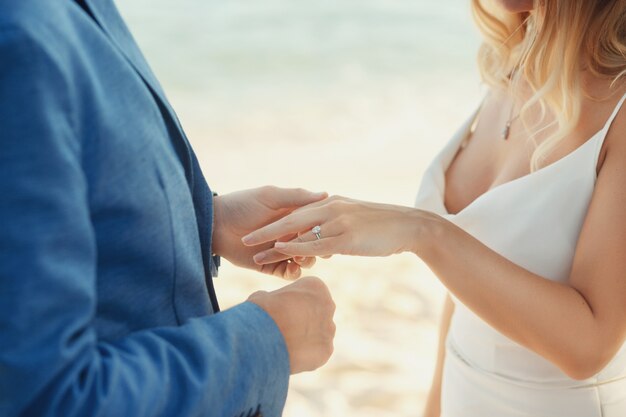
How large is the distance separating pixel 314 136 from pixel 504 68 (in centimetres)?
577

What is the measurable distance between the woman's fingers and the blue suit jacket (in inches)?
10.4

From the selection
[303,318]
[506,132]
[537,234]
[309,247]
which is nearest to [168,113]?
[303,318]

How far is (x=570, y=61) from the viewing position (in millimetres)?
1765

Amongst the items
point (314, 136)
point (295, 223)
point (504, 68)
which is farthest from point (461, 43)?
point (295, 223)

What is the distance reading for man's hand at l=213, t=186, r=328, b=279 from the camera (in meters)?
1.50

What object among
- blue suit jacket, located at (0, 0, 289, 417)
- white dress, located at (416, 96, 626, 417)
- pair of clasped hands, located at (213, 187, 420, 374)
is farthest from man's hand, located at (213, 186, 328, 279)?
white dress, located at (416, 96, 626, 417)

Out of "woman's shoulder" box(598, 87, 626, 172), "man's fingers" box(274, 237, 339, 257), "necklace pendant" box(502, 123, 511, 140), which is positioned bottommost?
"necklace pendant" box(502, 123, 511, 140)

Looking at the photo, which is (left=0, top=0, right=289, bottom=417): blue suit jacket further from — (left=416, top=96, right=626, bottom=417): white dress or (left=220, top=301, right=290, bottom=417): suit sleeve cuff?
(left=416, top=96, right=626, bottom=417): white dress

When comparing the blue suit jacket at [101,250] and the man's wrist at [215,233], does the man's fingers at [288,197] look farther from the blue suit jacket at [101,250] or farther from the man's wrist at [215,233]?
the blue suit jacket at [101,250]

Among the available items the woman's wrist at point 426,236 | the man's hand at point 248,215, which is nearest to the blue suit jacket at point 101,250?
the man's hand at point 248,215

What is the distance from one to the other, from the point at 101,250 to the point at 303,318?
0.32m

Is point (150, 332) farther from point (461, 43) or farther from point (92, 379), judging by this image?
point (461, 43)

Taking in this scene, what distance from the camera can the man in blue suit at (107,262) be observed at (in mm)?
793

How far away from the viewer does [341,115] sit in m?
8.70
